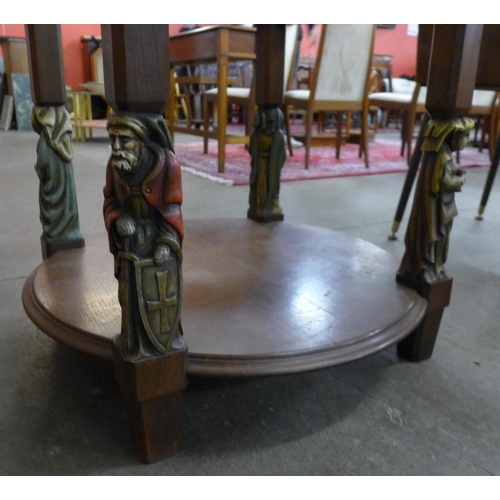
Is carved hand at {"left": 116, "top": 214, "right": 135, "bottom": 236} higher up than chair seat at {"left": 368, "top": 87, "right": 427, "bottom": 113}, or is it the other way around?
chair seat at {"left": 368, "top": 87, "right": 427, "bottom": 113}

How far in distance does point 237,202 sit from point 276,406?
1515 mm

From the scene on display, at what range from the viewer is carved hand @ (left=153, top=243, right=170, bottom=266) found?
562mm

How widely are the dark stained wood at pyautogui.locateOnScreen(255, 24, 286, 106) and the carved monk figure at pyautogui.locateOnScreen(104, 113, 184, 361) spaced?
68 centimetres

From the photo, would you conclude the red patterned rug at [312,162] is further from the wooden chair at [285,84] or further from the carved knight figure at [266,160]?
the carved knight figure at [266,160]

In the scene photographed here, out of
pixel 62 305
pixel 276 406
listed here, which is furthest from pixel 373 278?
pixel 62 305

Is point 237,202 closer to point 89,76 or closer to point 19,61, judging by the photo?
point 19,61

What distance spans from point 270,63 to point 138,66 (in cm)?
70

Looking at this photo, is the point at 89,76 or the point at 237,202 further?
the point at 89,76

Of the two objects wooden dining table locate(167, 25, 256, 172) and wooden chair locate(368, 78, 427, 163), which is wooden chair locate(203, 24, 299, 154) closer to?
wooden dining table locate(167, 25, 256, 172)

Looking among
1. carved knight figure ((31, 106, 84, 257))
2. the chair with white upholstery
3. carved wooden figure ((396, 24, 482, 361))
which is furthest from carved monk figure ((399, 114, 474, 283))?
Result: the chair with white upholstery

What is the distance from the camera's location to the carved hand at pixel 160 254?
1.85 ft

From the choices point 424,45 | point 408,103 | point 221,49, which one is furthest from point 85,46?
point 424,45

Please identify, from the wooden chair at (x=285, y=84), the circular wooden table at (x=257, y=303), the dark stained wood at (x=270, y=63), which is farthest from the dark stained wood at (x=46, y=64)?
the wooden chair at (x=285, y=84)

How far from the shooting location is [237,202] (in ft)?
7.32
